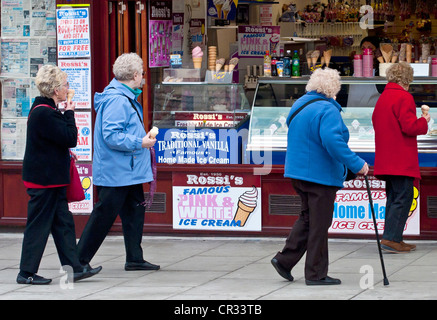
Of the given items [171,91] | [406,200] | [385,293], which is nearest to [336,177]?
[385,293]

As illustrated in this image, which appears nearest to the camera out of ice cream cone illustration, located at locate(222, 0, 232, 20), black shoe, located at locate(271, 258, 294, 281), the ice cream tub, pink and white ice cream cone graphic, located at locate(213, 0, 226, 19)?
black shoe, located at locate(271, 258, 294, 281)

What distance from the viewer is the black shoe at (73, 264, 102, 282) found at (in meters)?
7.23

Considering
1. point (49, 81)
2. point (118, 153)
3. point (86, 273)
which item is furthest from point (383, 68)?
point (86, 273)

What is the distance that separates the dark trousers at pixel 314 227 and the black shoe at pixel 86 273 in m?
1.70

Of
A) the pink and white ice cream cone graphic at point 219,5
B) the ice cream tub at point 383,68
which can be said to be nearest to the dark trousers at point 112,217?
the ice cream tub at point 383,68

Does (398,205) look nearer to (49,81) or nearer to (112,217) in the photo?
(112,217)

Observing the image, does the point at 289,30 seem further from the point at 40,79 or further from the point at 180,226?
the point at 40,79

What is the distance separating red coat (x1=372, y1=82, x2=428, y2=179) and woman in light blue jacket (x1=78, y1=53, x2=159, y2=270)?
227 cm

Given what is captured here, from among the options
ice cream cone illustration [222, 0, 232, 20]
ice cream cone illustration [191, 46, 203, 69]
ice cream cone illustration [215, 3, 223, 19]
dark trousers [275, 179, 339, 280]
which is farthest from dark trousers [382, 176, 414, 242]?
ice cream cone illustration [222, 0, 232, 20]

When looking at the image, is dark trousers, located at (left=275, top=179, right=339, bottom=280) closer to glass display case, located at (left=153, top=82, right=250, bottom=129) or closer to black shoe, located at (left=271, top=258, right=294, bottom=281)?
black shoe, located at (left=271, top=258, right=294, bottom=281)

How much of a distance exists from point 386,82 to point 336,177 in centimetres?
260

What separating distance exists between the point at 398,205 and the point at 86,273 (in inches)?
117

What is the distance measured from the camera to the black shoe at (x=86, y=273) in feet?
23.7

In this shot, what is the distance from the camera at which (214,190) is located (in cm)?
915
